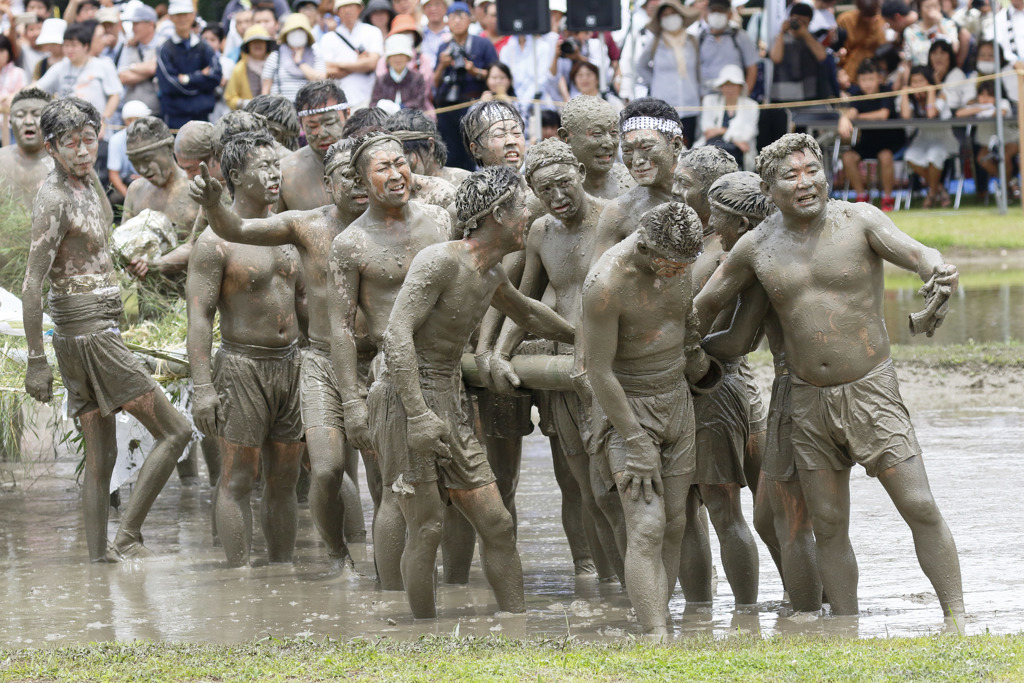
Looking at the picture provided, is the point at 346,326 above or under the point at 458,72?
under

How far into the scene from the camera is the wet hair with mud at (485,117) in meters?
7.55

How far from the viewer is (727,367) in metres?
6.66

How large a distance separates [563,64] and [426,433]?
33.3 ft

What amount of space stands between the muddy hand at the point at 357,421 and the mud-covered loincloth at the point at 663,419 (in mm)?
1218

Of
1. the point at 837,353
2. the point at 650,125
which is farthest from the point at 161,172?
the point at 837,353

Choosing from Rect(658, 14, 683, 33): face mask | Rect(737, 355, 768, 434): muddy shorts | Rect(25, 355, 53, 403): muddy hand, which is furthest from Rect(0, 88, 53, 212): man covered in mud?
Rect(658, 14, 683, 33): face mask

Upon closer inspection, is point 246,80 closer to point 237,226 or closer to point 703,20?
point 703,20

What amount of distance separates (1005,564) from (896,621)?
96cm

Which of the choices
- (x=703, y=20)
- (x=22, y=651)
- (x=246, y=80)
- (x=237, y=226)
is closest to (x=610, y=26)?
(x=703, y=20)

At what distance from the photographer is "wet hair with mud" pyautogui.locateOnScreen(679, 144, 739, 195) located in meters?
6.71

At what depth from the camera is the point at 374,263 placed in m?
6.74

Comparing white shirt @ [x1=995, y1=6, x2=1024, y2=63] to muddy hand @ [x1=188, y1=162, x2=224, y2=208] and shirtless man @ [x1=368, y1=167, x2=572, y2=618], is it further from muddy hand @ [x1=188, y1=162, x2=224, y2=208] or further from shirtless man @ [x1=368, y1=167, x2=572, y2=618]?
muddy hand @ [x1=188, y1=162, x2=224, y2=208]

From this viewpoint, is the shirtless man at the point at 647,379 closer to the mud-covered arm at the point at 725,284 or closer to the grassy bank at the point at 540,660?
the mud-covered arm at the point at 725,284

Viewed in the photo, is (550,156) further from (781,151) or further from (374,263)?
(781,151)
